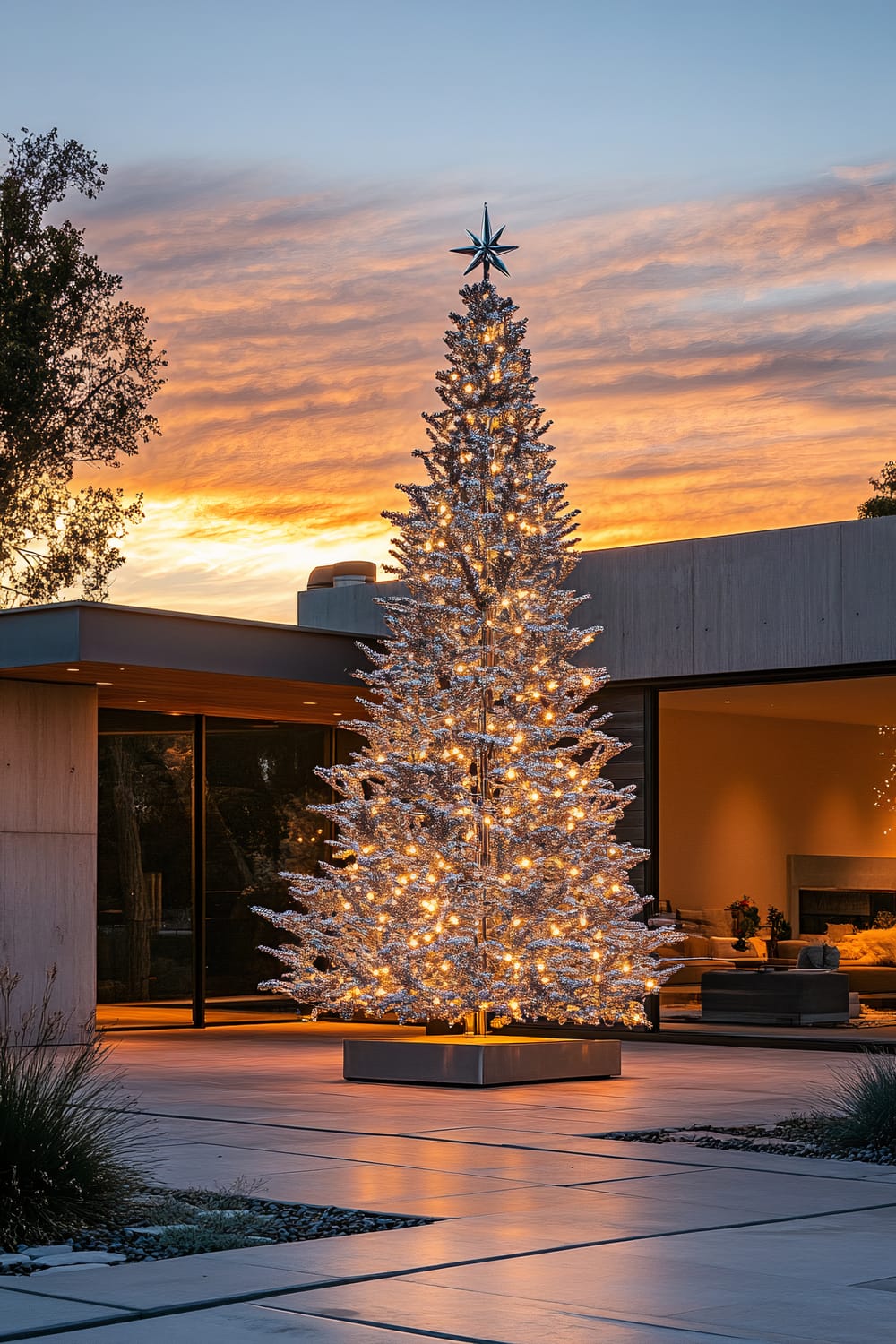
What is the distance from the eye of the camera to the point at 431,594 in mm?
13422

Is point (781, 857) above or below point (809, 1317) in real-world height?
above

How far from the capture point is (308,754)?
20344mm

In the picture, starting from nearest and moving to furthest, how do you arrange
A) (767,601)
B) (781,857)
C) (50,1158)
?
1. (50,1158)
2. (767,601)
3. (781,857)

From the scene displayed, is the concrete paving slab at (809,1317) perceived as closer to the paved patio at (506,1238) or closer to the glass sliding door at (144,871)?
the paved patio at (506,1238)

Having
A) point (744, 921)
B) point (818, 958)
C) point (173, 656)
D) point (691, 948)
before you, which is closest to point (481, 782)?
point (173, 656)

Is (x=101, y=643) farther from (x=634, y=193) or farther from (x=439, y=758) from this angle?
(x=634, y=193)

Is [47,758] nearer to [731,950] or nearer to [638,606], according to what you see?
[638,606]

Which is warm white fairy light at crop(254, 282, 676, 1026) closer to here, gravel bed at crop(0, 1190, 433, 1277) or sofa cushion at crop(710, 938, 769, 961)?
sofa cushion at crop(710, 938, 769, 961)

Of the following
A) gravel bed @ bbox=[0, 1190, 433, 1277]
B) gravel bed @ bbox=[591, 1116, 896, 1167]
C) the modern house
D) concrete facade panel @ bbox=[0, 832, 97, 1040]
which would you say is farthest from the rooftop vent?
gravel bed @ bbox=[0, 1190, 433, 1277]

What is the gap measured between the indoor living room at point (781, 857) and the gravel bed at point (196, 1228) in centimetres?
998

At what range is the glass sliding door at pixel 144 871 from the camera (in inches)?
733

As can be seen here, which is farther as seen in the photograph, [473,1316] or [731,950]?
[731,950]

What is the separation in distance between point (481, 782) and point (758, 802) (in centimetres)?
696

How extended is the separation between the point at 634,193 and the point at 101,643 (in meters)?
6.19
